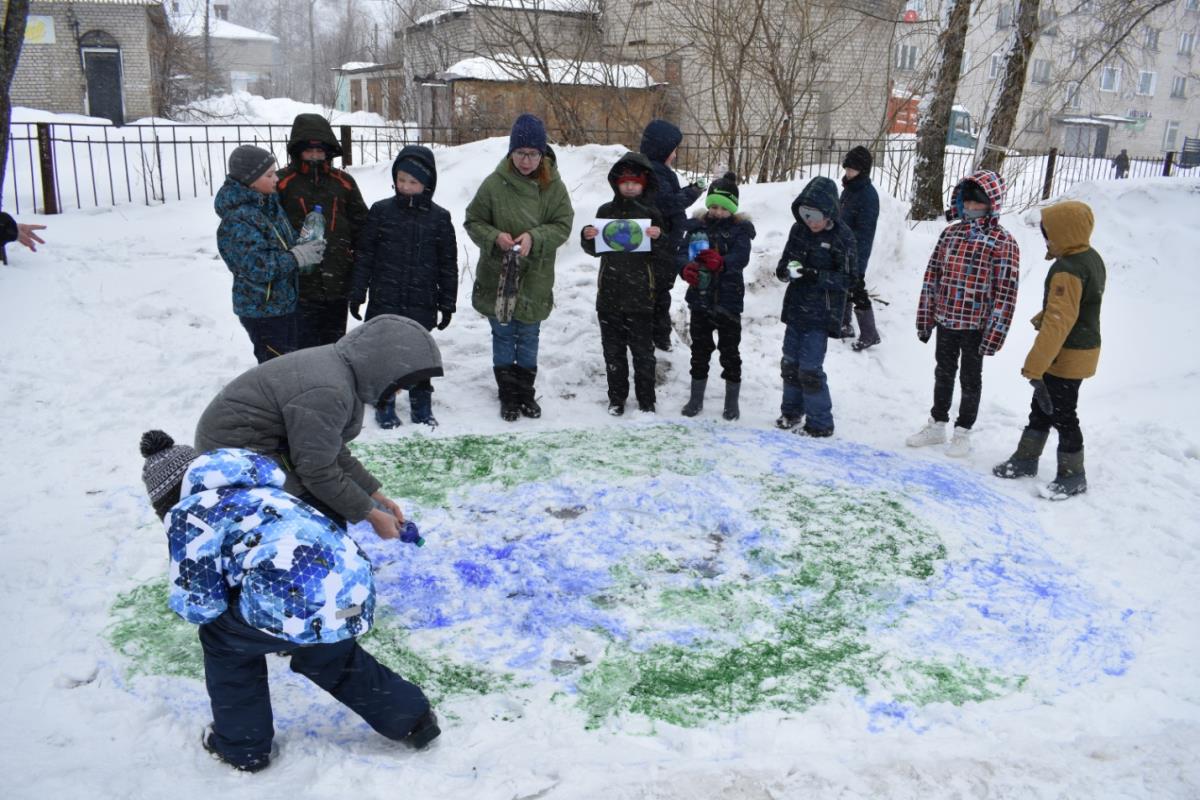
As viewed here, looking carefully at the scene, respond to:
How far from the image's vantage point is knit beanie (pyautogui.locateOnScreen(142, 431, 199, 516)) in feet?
8.75

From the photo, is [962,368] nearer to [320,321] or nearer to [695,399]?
[695,399]

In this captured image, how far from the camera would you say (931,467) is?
19.4ft

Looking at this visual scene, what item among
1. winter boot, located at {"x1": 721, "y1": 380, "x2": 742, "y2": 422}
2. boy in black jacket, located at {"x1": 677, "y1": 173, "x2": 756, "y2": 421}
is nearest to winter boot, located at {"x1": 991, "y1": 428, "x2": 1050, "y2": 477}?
winter boot, located at {"x1": 721, "y1": 380, "x2": 742, "y2": 422}

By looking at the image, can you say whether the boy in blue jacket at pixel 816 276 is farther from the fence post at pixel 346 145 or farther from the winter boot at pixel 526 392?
the fence post at pixel 346 145

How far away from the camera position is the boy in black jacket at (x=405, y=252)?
597 cm

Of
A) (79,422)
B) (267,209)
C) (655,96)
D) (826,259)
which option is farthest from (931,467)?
(655,96)

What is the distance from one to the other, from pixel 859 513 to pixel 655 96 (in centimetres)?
1154

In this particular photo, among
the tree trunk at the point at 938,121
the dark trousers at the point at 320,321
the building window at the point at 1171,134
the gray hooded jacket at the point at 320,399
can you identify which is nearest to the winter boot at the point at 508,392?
the dark trousers at the point at 320,321

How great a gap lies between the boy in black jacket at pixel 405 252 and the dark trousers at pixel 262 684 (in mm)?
3178

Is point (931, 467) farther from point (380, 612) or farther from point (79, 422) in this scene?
point (79, 422)

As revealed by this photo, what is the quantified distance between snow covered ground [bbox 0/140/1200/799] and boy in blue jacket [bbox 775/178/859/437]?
564 millimetres

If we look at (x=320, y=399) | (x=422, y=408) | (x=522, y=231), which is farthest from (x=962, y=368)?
(x=320, y=399)

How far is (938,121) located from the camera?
11.8 meters

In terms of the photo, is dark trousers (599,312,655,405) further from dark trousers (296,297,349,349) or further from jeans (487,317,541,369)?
dark trousers (296,297,349,349)
